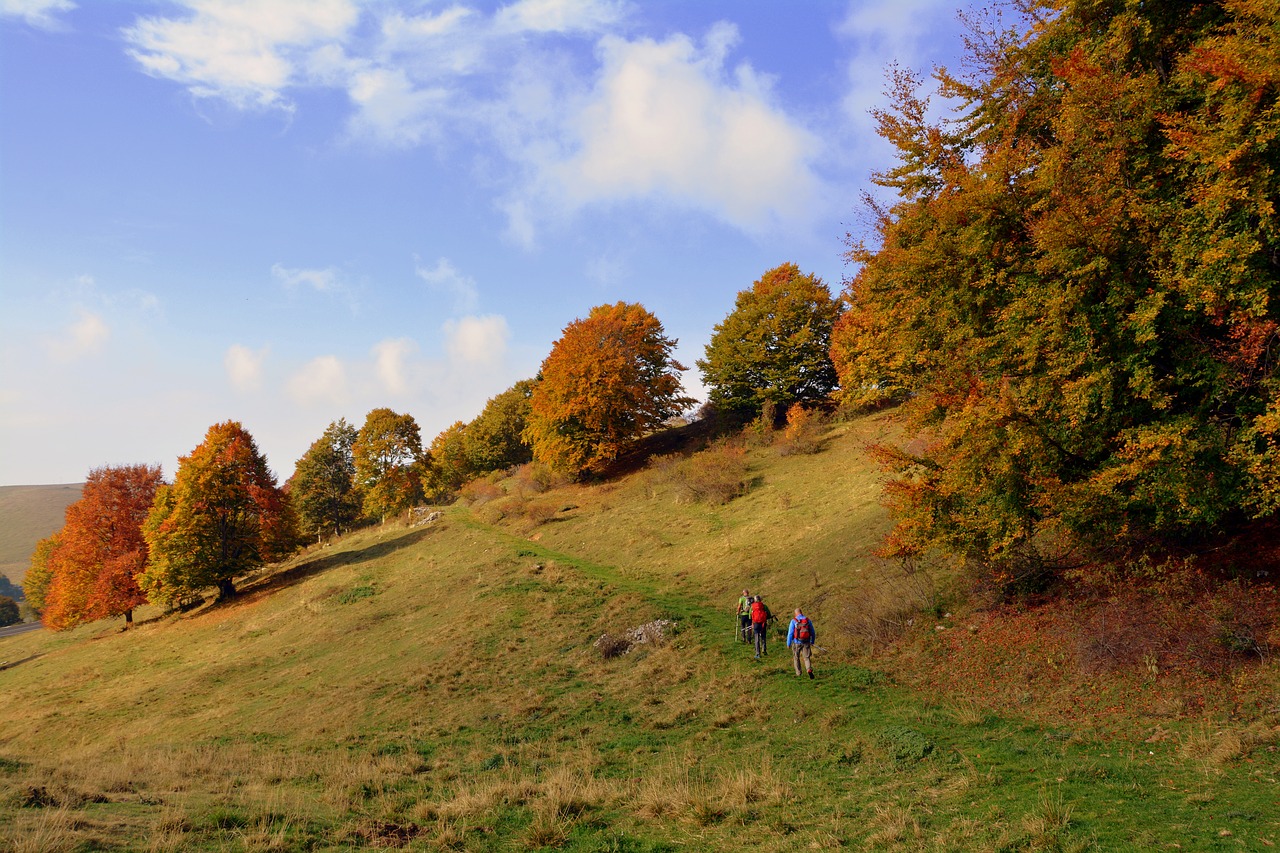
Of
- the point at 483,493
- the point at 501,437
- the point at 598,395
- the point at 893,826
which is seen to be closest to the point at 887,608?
the point at 893,826

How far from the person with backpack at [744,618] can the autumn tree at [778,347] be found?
3235cm

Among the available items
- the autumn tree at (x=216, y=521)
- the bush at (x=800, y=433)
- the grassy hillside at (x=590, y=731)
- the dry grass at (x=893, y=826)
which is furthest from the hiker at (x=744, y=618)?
the autumn tree at (x=216, y=521)

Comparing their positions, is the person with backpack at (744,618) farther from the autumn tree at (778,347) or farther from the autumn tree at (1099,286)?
the autumn tree at (778,347)

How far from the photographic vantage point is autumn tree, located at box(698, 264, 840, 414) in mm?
50938

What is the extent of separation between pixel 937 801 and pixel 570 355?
4410 centimetres

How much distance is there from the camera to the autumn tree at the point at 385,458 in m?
59.1

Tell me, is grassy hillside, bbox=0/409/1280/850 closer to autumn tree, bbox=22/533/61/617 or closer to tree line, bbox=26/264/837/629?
tree line, bbox=26/264/837/629

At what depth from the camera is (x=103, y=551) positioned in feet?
143

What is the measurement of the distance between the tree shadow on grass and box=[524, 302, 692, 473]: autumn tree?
1210 cm

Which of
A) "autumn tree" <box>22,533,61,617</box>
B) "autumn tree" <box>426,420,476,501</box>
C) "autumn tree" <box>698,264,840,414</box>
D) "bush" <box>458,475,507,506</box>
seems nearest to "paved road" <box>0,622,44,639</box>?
"autumn tree" <box>22,533,61,617</box>

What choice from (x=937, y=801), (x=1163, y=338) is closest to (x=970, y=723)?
(x=937, y=801)

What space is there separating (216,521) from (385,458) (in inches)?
740

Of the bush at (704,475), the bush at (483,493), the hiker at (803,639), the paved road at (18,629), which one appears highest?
the bush at (483,493)

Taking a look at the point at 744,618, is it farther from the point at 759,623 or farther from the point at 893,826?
the point at 893,826
